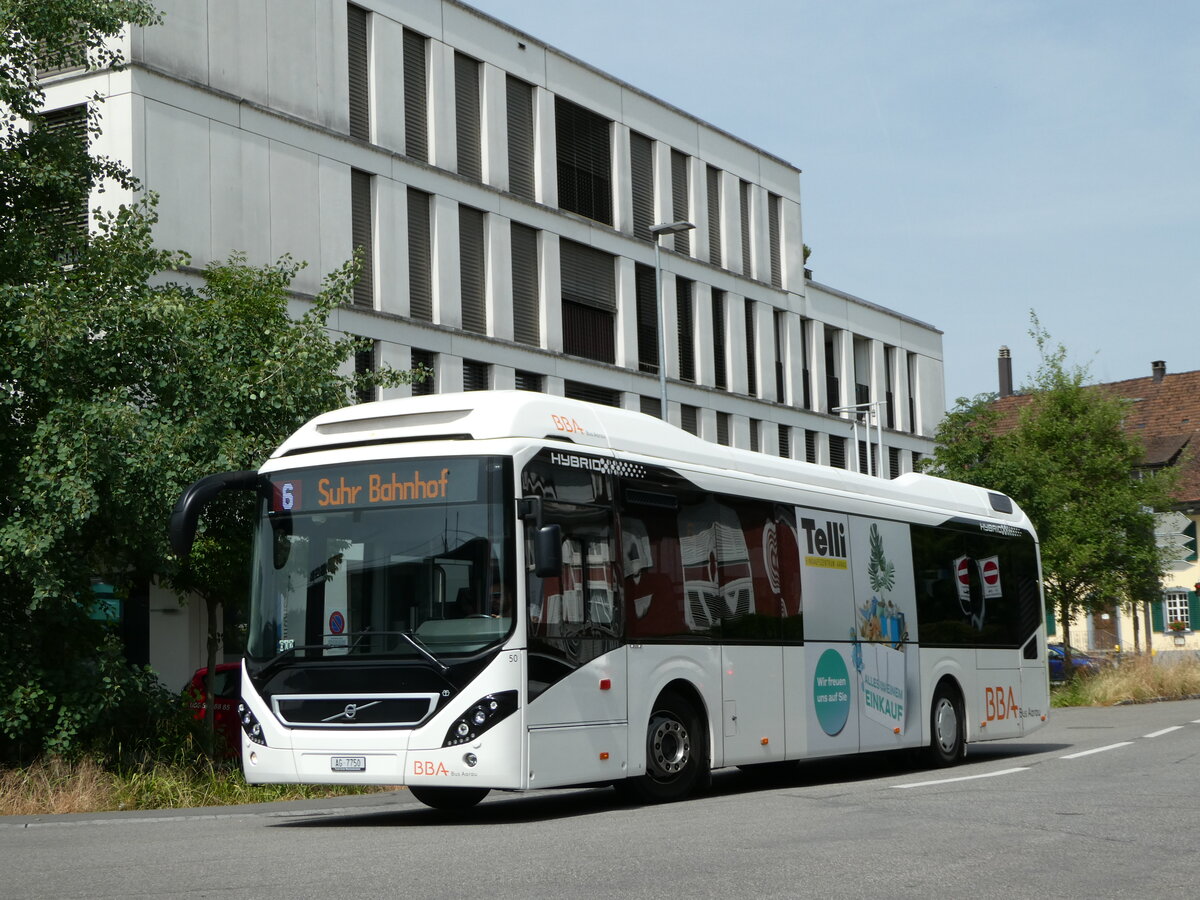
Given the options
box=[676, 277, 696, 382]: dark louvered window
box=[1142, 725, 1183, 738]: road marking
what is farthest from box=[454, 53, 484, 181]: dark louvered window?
box=[1142, 725, 1183, 738]: road marking

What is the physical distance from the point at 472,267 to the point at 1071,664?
1606cm

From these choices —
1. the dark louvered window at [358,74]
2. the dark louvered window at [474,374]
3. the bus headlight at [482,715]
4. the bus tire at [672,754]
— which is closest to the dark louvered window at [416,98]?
the dark louvered window at [358,74]

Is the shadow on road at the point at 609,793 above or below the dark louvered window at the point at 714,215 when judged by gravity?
below

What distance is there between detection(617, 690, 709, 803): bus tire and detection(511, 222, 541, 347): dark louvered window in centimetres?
2558

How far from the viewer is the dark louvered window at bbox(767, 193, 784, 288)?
50438 mm

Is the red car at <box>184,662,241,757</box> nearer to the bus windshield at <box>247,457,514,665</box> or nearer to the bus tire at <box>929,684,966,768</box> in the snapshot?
the bus windshield at <box>247,457,514,665</box>

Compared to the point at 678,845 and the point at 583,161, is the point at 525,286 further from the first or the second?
the point at 678,845

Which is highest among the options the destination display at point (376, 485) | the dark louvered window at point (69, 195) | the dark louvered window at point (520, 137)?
the dark louvered window at point (520, 137)

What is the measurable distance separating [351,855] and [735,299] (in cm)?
3895

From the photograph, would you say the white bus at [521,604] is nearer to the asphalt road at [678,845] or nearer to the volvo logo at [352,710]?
the volvo logo at [352,710]

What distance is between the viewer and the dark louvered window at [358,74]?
113 feet

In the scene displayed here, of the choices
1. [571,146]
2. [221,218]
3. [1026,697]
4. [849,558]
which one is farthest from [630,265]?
[849,558]

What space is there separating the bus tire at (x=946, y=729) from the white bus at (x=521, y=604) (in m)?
2.65

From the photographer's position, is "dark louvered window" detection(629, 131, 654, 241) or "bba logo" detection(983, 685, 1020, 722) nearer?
"bba logo" detection(983, 685, 1020, 722)
